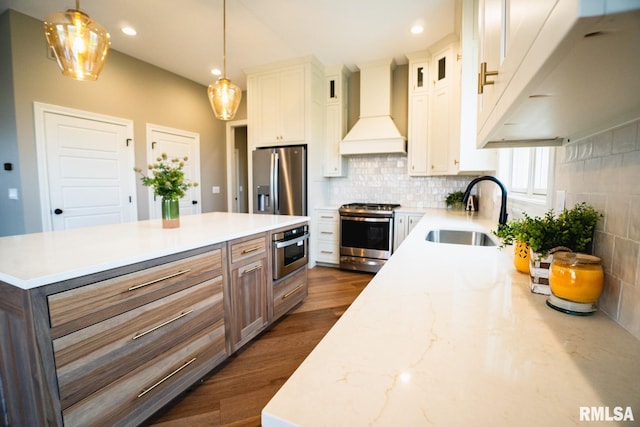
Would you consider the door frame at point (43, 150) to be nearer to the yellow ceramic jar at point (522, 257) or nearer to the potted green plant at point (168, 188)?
the potted green plant at point (168, 188)

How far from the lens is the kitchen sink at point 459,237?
6.59 ft

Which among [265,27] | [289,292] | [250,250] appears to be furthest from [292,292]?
[265,27]

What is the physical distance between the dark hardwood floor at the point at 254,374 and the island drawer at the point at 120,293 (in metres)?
0.67

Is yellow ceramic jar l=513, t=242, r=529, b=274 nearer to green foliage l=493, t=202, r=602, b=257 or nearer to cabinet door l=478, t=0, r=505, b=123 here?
green foliage l=493, t=202, r=602, b=257

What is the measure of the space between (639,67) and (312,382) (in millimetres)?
647

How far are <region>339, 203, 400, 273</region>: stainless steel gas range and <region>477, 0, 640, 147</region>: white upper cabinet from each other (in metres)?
2.75

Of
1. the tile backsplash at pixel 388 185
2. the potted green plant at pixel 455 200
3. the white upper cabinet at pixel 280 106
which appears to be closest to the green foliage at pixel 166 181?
the white upper cabinet at pixel 280 106

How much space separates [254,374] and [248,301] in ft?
1.53

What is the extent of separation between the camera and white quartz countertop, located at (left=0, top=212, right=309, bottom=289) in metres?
1.05

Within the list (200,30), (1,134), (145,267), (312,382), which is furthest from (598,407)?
(1,134)

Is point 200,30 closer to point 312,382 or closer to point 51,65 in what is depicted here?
point 51,65

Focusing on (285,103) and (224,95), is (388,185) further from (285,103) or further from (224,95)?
(224,95)

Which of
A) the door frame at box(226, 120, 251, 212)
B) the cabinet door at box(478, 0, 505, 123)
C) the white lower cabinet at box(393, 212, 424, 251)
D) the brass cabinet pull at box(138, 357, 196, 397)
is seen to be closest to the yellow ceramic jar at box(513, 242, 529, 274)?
the cabinet door at box(478, 0, 505, 123)

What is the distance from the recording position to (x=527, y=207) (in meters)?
1.73
